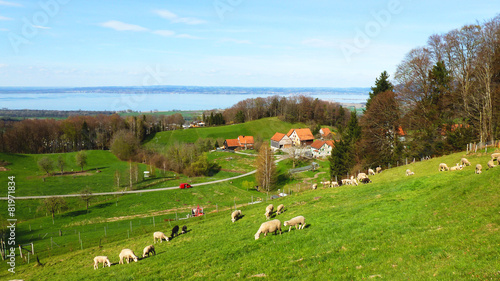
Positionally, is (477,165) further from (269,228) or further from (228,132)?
(228,132)

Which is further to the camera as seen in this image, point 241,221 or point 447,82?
point 447,82

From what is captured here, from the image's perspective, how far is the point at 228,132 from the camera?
132m

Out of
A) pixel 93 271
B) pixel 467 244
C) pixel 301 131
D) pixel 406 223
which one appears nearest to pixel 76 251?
pixel 93 271

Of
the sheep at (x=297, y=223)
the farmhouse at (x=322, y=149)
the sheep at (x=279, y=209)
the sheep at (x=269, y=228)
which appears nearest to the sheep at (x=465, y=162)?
the sheep at (x=279, y=209)

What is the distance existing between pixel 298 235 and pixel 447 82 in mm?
36886

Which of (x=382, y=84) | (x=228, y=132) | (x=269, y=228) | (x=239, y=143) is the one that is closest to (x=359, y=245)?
(x=269, y=228)

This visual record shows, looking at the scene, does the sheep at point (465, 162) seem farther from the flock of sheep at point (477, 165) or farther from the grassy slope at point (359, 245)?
the grassy slope at point (359, 245)

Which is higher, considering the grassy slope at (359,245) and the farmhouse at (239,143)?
the grassy slope at (359,245)

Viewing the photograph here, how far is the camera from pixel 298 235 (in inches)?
648

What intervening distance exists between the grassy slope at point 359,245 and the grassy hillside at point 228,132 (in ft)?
331

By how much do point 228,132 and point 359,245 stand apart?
119 metres

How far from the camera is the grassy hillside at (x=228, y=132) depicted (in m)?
124

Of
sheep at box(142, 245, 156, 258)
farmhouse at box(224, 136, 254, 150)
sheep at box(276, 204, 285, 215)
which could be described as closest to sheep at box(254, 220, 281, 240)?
sheep at box(276, 204, 285, 215)

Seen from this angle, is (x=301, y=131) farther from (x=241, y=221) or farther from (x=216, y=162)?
(x=241, y=221)
